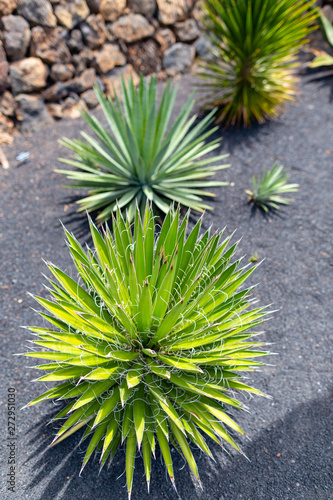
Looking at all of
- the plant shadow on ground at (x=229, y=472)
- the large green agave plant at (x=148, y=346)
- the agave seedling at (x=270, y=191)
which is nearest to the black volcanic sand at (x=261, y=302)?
the plant shadow on ground at (x=229, y=472)

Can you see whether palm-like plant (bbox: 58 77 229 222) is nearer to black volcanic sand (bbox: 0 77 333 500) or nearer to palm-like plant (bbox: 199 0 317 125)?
black volcanic sand (bbox: 0 77 333 500)

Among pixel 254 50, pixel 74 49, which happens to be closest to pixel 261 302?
pixel 254 50

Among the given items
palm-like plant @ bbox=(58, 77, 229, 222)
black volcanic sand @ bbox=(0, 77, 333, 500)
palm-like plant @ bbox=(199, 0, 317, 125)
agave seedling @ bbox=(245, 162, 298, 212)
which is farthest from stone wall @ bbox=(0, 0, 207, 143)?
agave seedling @ bbox=(245, 162, 298, 212)

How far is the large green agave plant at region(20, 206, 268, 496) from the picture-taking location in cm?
162

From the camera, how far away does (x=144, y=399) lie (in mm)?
1728

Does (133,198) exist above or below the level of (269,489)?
above

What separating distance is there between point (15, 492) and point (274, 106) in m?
4.80

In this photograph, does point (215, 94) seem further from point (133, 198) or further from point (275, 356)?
point (275, 356)

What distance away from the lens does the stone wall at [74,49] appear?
4086mm

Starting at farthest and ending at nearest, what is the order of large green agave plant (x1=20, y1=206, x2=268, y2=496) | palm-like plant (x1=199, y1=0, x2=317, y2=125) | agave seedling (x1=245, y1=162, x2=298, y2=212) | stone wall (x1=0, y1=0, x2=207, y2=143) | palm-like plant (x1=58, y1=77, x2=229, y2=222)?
stone wall (x1=0, y1=0, x2=207, y2=143), palm-like plant (x1=199, y1=0, x2=317, y2=125), agave seedling (x1=245, y1=162, x2=298, y2=212), palm-like plant (x1=58, y1=77, x2=229, y2=222), large green agave plant (x1=20, y1=206, x2=268, y2=496)

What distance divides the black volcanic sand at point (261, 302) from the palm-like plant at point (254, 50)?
1.04 feet

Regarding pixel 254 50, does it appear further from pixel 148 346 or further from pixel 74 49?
pixel 148 346

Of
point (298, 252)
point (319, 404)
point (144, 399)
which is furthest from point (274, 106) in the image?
point (144, 399)

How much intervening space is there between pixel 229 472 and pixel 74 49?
4.89 meters
